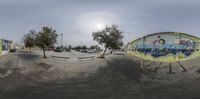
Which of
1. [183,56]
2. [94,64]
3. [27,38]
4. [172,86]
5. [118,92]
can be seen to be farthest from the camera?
[27,38]

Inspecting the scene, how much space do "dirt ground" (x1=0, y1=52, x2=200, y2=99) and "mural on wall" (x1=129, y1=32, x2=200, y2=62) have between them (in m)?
1.22

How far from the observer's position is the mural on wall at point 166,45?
4091 cm

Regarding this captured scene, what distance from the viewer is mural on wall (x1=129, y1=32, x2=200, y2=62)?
4091 cm

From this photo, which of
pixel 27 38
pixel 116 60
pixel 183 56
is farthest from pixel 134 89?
pixel 27 38

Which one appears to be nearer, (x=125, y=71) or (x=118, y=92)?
(x=118, y=92)

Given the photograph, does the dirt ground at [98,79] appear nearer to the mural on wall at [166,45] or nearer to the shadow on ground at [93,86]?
the shadow on ground at [93,86]

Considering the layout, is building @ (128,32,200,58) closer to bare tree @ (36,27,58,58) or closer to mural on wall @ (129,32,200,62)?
mural on wall @ (129,32,200,62)

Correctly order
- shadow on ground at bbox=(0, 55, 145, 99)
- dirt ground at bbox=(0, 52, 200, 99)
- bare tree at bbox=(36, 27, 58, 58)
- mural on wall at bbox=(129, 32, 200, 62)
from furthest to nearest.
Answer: bare tree at bbox=(36, 27, 58, 58), mural on wall at bbox=(129, 32, 200, 62), dirt ground at bbox=(0, 52, 200, 99), shadow on ground at bbox=(0, 55, 145, 99)

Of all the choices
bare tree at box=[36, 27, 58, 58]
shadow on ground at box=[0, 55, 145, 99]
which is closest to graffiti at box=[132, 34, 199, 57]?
shadow on ground at box=[0, 55, 145, 99]

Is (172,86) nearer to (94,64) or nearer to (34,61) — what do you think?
(94,64)

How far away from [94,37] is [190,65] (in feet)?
47.0

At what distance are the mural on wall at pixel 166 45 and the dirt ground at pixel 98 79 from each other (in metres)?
1.22

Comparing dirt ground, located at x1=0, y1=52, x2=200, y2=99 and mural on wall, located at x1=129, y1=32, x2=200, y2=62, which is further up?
mural on wall, located at x1=129, y1=32, x2=200, y2=62

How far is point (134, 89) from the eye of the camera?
34750 millimetres
